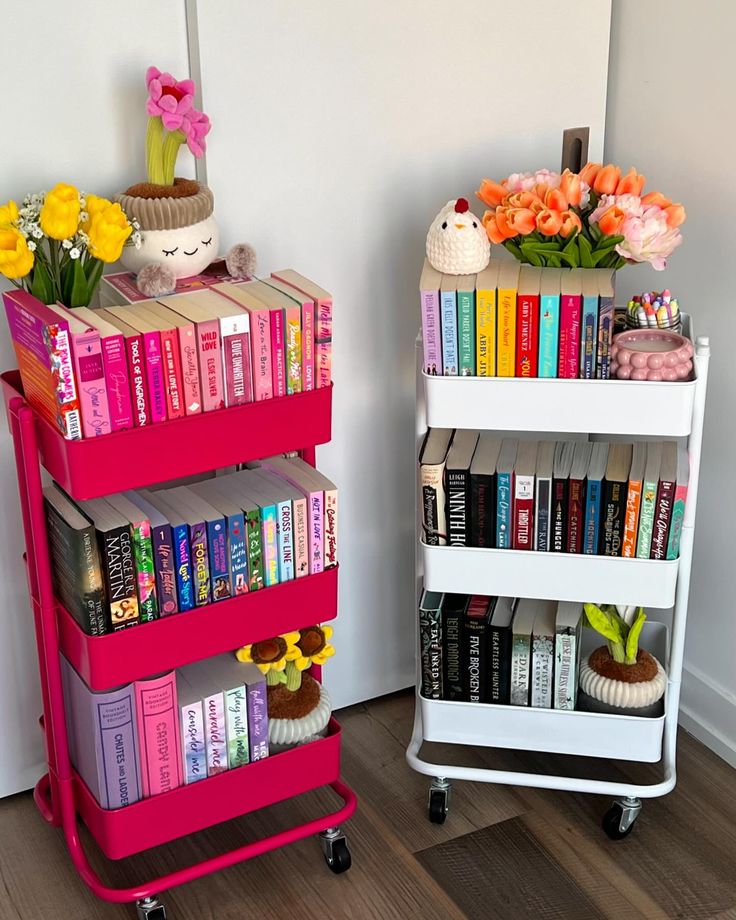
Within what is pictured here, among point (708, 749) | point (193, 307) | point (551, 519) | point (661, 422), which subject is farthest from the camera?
point (708, 749)

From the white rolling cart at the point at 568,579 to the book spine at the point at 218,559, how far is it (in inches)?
14.8

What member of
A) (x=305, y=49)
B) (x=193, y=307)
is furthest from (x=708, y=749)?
(x=305, y=49)

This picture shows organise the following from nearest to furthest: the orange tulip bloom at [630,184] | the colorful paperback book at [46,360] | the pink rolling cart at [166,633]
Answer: the colorful paperback book at [46,360], the pink rolling cart at [166,633], the orange tulip bloom at [630,184]

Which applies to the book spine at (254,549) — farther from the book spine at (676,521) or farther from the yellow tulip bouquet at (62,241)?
the book spine at (676,521)

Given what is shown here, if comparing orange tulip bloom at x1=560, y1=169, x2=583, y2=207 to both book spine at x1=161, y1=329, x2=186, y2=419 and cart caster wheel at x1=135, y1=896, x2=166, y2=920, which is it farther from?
cart caster wheel at x1=135, y1=896, x2=166, y2=920

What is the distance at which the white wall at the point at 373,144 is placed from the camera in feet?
6.08

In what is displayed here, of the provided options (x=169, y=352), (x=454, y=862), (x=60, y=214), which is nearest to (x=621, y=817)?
(x=454, y=862)

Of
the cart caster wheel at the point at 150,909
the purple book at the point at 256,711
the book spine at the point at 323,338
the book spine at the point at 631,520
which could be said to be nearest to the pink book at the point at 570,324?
the book spine at the point at 631,520

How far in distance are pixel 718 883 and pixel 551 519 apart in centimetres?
68

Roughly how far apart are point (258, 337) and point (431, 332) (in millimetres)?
320

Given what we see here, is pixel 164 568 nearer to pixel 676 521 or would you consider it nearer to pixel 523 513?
pixel 523 513

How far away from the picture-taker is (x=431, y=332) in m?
1.80

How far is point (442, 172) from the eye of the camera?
207cm

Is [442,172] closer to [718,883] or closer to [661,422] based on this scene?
[661,422]
